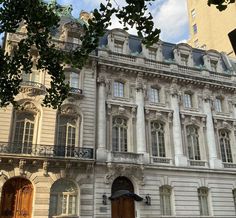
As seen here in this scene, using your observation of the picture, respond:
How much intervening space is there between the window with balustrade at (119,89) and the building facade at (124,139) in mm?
90

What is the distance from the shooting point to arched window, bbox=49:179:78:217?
65.1 feet

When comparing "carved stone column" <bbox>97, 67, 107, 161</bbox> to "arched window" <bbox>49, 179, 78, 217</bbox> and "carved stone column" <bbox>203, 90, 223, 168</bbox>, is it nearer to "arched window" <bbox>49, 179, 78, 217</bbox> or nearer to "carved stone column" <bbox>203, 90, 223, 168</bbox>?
"arched window" <bbox>49, 179, 78, 217</bbox>

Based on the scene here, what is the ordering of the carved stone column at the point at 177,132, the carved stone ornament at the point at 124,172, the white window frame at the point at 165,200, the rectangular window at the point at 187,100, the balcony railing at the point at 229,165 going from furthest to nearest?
the rectangular window at the point at 187,100 < the balcony railing at the point at 229,165 < the carved stone column at the point at 177,132 < the white window frame at the point at 165,200 < the carved stone ornament at the point at 124,172

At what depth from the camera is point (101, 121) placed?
2322 cm

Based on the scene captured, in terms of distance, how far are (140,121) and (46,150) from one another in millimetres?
8105

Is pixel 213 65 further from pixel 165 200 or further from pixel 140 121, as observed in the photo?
pixel 165 200

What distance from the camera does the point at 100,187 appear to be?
2103cm

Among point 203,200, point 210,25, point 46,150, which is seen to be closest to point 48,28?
point 46,150

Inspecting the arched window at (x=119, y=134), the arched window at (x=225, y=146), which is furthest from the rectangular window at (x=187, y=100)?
the arched window at (x=119, y=134)

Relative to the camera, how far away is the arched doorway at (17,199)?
1888 cm

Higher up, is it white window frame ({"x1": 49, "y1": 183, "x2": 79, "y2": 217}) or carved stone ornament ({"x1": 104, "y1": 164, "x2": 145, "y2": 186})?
carved stone ornament ({"x1": 104, "y1": 164, "x2": 145, "y2": 186})

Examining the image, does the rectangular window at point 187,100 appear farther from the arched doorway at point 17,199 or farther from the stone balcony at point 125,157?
the arched doorway at point 17,199

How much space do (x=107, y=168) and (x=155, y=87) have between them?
9.15m

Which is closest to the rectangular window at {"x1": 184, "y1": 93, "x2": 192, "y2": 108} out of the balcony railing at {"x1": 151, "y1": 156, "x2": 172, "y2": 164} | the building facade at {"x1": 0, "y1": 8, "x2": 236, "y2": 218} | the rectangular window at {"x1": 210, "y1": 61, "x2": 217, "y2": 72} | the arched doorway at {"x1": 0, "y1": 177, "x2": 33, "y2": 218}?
the building facade at {"x1": 0, "y1": 8, "x2": 236, "y2": 218}
